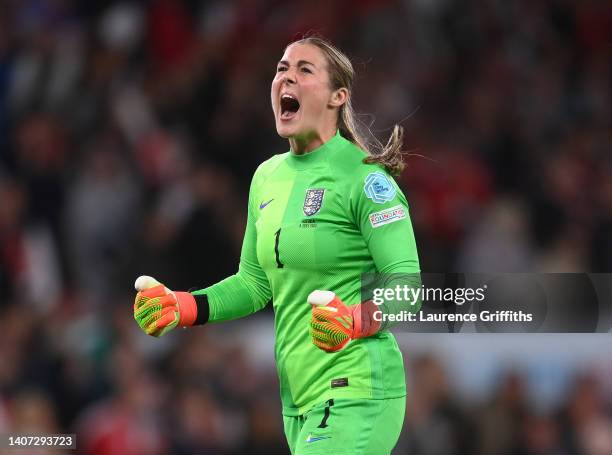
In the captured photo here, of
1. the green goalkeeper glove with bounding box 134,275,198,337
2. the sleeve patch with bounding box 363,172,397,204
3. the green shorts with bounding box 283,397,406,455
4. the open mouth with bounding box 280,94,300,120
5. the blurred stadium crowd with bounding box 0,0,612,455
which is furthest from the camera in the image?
the blurred stadium crowd with bounding box 0,0,612,455

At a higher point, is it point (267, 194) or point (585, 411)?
point (267, 194)

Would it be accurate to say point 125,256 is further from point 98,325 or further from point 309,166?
point 309,166

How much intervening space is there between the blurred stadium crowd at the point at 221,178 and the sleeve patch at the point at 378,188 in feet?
8.17

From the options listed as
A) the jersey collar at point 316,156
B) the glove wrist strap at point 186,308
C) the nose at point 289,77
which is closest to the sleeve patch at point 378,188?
the jersey collar at point 316,156

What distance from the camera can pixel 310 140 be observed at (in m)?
3.95

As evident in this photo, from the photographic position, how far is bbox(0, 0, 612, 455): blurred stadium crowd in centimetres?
672

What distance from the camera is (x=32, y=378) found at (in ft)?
22.8

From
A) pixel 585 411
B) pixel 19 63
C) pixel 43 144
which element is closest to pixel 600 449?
pixel 585 411

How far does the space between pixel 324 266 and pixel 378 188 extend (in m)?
0.28

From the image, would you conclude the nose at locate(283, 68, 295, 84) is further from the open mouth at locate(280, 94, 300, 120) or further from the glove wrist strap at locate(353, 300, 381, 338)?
the glove wrist strap at locate(353, 300, 381, 338)

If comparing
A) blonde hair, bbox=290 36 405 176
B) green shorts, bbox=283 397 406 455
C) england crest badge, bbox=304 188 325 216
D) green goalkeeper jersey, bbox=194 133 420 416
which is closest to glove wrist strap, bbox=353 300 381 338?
green goalkeeper jersey, bbox=194 133 420 416

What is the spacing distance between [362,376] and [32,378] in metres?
3.72

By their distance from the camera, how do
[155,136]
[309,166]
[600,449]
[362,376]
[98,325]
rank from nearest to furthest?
1. [362,376]
2. [309,166]
3. [600,449]
4. [98,325]
5. [155,136]
